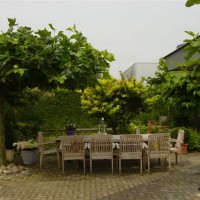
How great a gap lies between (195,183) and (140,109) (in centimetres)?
624

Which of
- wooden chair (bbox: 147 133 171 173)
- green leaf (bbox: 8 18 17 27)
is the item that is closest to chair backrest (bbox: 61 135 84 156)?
wooden chair (bbox: 147 133 171 173)

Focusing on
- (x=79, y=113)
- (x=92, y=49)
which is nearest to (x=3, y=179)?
(x=92, y=49)

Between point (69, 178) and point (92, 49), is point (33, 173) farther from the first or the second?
point (92, 49)

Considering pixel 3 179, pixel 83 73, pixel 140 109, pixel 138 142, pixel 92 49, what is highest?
pixel 92 49

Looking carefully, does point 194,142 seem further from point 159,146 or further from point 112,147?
point 112,147

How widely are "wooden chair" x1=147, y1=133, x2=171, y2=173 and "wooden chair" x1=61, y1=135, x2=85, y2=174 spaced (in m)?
1.71

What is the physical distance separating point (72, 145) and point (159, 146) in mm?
2209

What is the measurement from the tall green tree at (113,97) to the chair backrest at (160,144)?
398 centimetres

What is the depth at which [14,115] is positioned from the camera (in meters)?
13.3

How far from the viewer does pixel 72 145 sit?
860cm

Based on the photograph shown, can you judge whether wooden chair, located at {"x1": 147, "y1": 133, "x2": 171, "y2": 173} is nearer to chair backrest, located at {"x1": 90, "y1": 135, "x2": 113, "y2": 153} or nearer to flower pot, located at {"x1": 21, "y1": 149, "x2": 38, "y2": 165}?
chair backrest, located at {"x1": 90, "y1": 135, "x2": 113, "y2": 153}

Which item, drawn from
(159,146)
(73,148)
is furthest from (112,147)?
(159,146)

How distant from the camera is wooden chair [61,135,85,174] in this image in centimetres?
856

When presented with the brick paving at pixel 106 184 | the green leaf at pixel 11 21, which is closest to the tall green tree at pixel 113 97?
the brick paving at pixel 106 184
